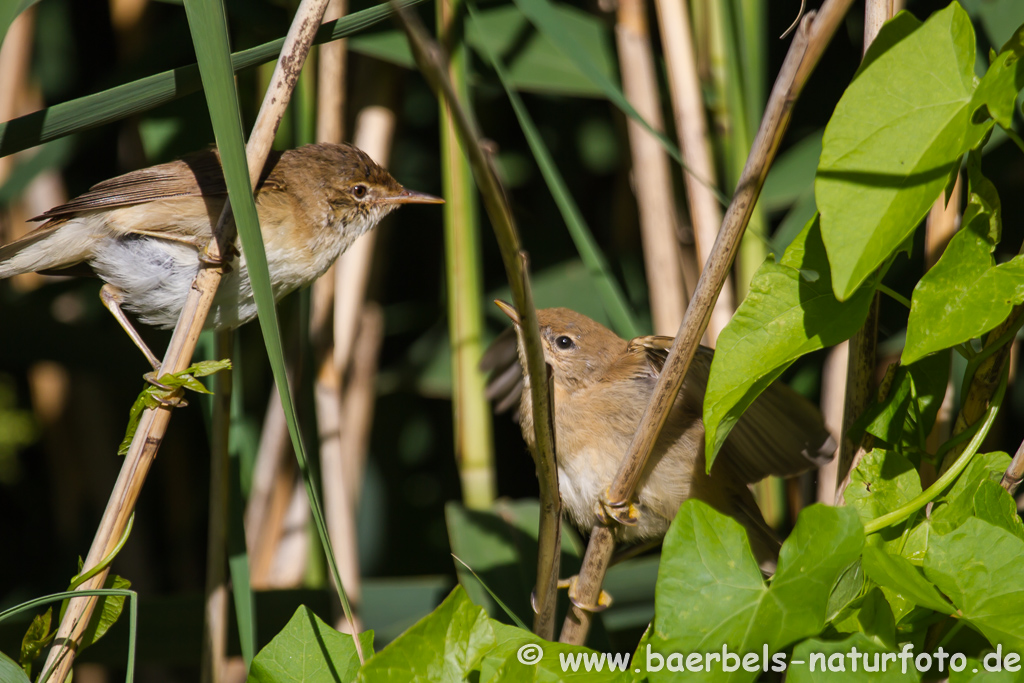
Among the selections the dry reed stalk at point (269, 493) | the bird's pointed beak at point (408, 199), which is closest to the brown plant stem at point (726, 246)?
the bird's pointed beak at point (408, 199)

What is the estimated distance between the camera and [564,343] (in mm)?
2330

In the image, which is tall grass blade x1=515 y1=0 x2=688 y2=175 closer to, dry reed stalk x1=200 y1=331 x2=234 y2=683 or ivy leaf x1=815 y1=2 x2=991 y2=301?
ivy leaf x1=815 y1=2 x2=991 y2=301

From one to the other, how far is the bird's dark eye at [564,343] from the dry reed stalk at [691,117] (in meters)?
0.41

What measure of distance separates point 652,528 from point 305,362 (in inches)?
41.2

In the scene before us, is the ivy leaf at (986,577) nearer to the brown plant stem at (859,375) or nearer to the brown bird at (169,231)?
the brown plant stem at (859,375)

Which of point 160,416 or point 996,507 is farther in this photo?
point 160,416

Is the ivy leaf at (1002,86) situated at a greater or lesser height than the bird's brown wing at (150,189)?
greater

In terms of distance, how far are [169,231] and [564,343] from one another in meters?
1.10

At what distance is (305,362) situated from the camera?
2.02 meters

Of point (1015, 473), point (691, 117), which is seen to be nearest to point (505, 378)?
point (691, 117)

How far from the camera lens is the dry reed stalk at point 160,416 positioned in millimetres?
1354

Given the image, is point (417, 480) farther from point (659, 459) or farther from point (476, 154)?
point (476, 154)

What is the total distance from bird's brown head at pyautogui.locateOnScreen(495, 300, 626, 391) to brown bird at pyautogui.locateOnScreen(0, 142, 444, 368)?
0.59 meters

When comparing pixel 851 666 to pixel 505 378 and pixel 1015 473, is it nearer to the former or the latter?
pixel 1015 473
